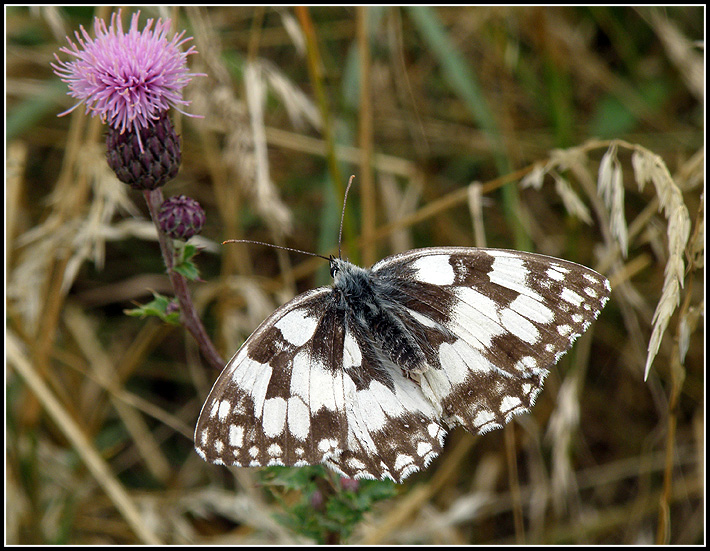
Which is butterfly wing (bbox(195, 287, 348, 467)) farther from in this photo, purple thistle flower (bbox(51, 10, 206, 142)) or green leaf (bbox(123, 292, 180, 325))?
purple thistle flower (bbox(51, 10, 206, 142))

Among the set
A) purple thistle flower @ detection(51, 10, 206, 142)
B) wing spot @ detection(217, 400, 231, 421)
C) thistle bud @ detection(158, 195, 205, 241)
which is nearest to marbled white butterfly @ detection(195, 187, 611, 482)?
wing spot @ detection(217, 400, 231, 421)

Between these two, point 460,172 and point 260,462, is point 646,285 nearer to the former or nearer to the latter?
point 460,172

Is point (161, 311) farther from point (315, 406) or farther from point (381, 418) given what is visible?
point (381, 418)

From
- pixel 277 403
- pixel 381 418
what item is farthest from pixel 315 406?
pixel 381 418

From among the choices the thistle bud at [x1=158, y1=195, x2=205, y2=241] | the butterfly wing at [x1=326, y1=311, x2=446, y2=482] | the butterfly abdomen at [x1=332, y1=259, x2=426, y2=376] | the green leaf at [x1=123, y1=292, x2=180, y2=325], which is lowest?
the butterfly wing at [x1=326, y1=311, x2=446, y2=482]

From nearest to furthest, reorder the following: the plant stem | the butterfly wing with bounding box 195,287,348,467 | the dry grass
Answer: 1. the butterfly wing with bounding box 195,287,348,467
2. the plant stem
3. the dry grass

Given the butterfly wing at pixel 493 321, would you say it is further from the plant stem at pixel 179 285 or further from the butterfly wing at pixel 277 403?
the plant stem at pixel 179 285
